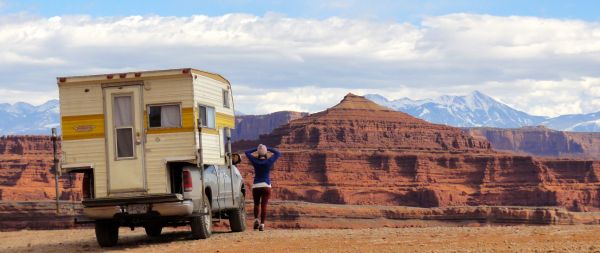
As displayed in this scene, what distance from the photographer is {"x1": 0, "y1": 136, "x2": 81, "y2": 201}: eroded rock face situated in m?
101

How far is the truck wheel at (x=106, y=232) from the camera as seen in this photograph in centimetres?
1925

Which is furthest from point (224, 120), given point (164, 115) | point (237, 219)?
point (237, 219)

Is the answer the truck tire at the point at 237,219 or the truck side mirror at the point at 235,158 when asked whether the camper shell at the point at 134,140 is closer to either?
the truck side mirror at the point at 235,158

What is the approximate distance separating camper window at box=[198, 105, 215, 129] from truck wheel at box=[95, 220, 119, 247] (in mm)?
2345

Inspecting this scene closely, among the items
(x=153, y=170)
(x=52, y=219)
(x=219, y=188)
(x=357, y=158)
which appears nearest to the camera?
(x=153, y=170)

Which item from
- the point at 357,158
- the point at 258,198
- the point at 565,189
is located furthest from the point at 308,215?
the point at 258,198

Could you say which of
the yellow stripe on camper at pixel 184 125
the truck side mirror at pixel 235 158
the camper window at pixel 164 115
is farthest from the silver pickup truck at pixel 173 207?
the camper window at pixel 164 115

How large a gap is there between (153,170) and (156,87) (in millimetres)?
1357

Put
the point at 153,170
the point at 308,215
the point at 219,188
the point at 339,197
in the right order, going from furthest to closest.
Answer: the point at 339,197
the point at 308,215
the point at 219,188
the point at 153,170

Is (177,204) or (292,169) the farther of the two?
(292,169)

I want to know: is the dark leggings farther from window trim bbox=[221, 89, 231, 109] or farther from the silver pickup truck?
window trim bbox=[221, 89, 231, 109]

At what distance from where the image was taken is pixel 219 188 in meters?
20.5

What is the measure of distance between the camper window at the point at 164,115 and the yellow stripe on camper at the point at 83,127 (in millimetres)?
818

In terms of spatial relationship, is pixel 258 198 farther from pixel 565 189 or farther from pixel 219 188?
pixel 565 189
